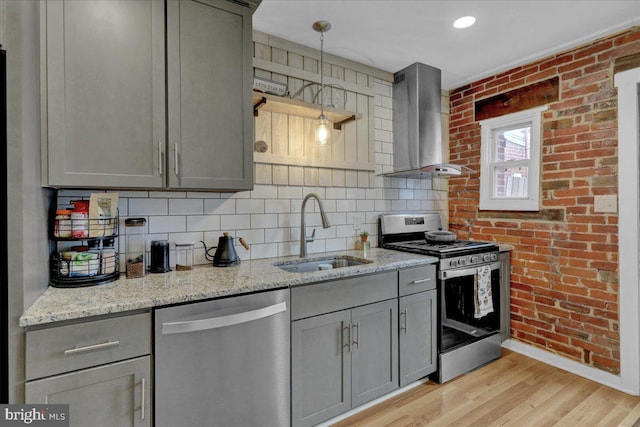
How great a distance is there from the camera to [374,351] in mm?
2113

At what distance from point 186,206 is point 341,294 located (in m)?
1.14

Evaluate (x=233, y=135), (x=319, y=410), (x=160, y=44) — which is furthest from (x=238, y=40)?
(x=319, y=410)

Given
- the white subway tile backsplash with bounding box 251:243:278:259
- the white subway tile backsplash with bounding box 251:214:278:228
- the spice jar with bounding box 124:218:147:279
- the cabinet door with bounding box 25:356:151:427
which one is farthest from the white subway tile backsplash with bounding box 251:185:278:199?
the cabinet door with bounding box 25:356:151:427

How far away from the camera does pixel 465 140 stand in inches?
135

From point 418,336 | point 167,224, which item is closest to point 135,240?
point 167,224

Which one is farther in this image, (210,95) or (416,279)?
(416,279)

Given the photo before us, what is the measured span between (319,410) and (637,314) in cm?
224

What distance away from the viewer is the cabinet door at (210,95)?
176 centimetres

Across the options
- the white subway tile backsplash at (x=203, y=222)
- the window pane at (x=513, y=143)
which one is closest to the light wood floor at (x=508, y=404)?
the white subway tile backsplash at (x=203, y=222)

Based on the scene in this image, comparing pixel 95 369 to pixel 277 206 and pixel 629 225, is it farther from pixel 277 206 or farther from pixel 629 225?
pixel 629 225

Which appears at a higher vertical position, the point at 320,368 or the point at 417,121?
the point at 417,121

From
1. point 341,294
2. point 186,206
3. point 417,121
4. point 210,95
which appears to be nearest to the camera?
point 210,95

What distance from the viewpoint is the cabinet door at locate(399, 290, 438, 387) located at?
2.26 meters

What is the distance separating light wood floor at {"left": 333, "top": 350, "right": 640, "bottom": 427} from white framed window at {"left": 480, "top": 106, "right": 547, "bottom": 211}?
1.36 meters
